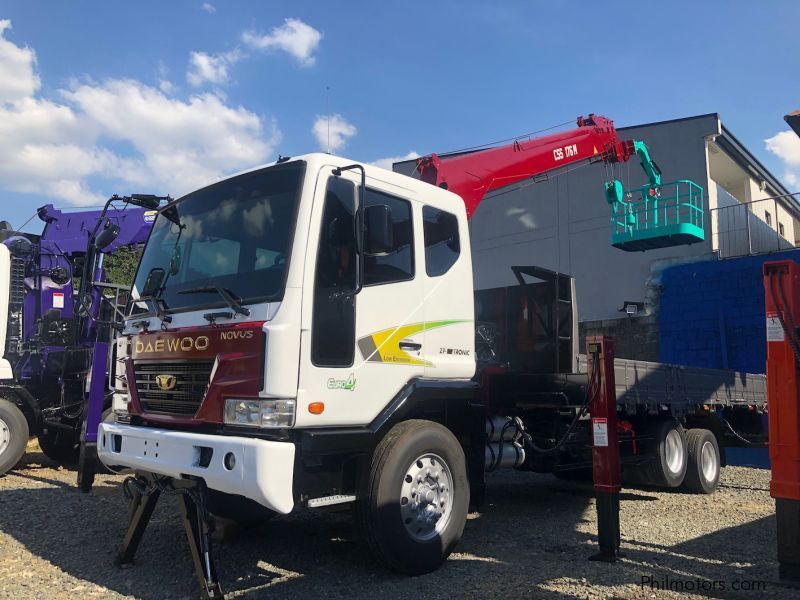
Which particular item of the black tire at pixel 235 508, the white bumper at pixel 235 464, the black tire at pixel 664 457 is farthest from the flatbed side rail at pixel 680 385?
the white bumper at pixel 235 464

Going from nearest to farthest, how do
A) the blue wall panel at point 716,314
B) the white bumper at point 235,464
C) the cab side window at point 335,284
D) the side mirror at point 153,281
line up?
the white bumper at point 235,464 < the cab side window at point 335,284 < the side mirror at point 153,281 < the blue wall panel at point 716,314

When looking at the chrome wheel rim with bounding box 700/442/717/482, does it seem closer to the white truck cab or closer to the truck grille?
the white truck cab

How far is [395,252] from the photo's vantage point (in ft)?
16.4

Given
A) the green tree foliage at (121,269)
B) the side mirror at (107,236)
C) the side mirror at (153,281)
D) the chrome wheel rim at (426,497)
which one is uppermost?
the green tree foliage at (121,269)

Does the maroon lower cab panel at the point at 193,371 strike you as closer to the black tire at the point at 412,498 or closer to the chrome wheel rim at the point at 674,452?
the black tire at the point at 412,498

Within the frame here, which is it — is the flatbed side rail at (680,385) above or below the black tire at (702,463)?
above

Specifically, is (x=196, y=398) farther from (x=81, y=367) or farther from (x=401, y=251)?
(x=81, y=367)

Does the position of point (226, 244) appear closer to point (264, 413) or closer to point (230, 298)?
point (230, 298)

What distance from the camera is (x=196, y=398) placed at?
439cm

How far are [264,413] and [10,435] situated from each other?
5985 millimetres

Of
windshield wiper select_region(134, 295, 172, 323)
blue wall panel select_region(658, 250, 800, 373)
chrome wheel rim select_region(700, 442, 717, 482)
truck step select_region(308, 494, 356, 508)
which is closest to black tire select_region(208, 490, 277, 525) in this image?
truck step select_region(308, 494, 356, 508)

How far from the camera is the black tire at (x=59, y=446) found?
9438 millimetres

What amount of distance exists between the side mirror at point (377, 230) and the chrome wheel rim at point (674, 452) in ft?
16.8

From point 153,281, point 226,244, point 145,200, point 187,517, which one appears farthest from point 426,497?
point 145,200
